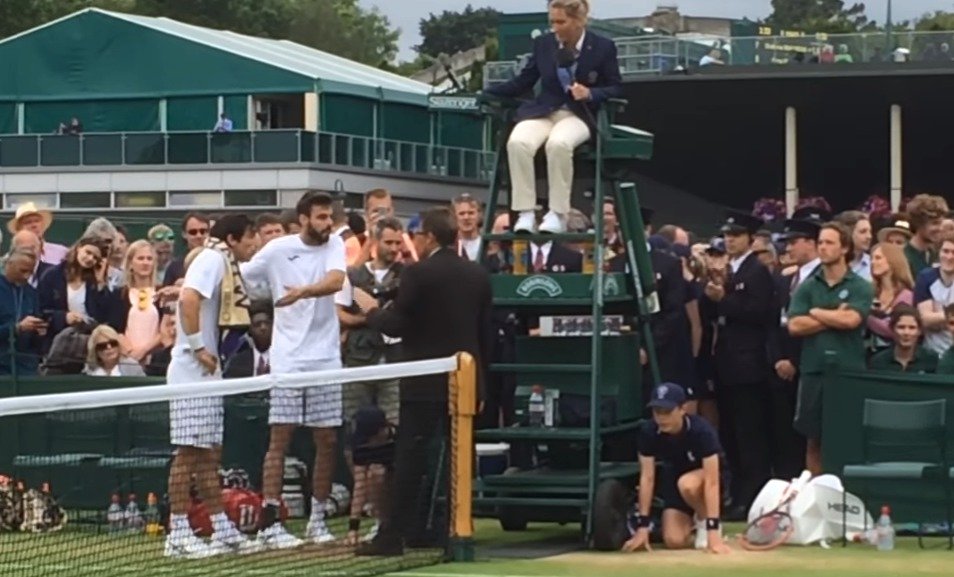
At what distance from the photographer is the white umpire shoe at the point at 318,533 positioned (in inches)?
456

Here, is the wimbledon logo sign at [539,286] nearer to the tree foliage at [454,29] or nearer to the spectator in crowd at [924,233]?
the spectator in crowd at [924,233]

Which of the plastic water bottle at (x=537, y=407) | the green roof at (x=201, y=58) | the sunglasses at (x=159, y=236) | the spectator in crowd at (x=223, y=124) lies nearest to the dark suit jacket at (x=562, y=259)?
the plastic water bottle at (x=537, y=407)

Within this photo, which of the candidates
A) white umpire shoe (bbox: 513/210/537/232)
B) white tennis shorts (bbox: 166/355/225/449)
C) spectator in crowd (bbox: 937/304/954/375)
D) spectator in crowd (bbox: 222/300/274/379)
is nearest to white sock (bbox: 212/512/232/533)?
white tennis shorts (bbox: 166/355/225/449)

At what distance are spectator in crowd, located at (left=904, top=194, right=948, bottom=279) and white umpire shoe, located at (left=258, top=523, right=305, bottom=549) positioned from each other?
5.80m

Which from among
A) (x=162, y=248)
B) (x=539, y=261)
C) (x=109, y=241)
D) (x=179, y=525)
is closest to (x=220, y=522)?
(x=179, y=525)

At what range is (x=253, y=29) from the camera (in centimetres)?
10375

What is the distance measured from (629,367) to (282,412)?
8.52 feet

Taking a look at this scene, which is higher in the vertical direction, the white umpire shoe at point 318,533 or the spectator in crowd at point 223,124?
the spectator in crowd at point 223,124

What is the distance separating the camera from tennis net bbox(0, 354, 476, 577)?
10781mm

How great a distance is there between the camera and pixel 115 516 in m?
11.1

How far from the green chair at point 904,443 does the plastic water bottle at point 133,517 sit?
4.41 meters

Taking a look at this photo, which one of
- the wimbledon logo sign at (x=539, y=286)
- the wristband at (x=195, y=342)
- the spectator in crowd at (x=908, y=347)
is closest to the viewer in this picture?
the wristband at (x=195, y=342)

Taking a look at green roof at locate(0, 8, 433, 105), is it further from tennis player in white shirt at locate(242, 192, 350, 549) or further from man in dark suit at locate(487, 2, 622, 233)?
tennis player in white shirt at locate(242, 192, 350, 549)

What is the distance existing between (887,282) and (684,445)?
9.80 feet
